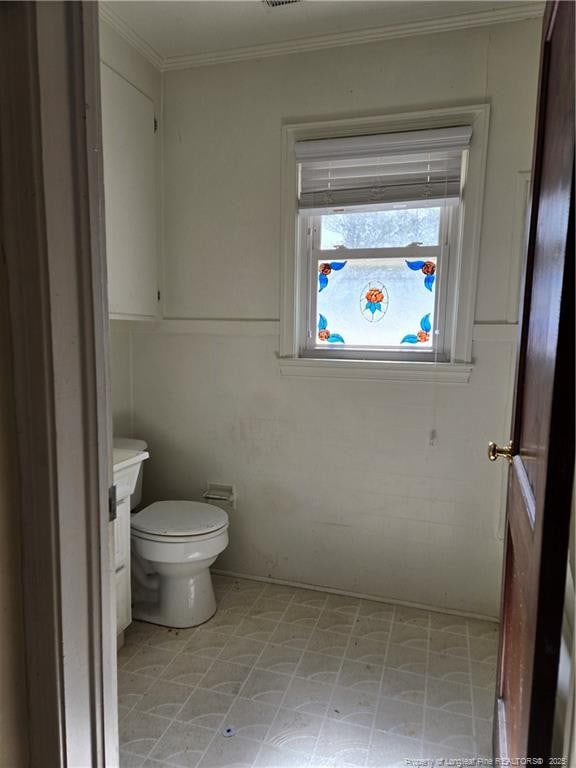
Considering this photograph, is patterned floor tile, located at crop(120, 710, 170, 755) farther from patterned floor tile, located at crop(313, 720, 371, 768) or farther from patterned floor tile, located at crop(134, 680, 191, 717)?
patterned floor tile, located at crop(313, 720, 371, 768)

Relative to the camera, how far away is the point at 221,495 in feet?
8.06

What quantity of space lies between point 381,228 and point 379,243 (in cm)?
7

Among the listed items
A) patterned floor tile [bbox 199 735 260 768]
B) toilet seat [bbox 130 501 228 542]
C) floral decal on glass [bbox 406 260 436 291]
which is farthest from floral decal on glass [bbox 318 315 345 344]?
patterned floor tile [bbox 199 735 260 768]

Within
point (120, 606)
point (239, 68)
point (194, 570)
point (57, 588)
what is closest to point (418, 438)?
point (194, 570)

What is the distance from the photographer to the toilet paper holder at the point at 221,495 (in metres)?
2.45

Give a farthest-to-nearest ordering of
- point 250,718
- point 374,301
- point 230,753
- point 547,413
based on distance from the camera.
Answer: point 374,301 → point 250,718 → point 230,753 → point 547,413

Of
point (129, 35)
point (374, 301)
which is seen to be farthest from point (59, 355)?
point (129, 35)

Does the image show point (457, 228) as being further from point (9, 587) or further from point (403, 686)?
point (9, 587)

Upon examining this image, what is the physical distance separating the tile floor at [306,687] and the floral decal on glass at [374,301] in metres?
1.34

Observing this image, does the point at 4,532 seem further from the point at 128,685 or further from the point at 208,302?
the point at 208,302

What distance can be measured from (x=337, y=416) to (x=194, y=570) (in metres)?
0.92

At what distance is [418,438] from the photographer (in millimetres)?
2170

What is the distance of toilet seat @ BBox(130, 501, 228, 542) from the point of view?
199 cm

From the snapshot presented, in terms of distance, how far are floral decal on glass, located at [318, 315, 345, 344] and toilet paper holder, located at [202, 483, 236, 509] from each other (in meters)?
0.88
